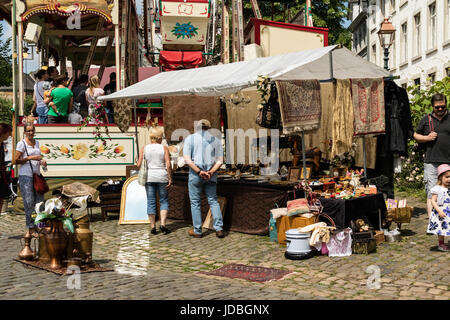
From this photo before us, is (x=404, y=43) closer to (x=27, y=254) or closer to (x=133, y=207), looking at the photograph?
(x=133, y=207)

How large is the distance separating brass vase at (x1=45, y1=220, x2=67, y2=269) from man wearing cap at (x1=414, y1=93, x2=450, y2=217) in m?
5.41

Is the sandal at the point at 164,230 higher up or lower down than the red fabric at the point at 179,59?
lower down

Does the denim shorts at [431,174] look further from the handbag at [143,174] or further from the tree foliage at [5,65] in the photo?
the tree foliage at [5,65]

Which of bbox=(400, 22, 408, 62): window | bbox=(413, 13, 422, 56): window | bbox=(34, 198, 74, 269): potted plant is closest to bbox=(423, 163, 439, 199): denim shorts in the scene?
bbox=(34, 198, 74, 269): potted plant

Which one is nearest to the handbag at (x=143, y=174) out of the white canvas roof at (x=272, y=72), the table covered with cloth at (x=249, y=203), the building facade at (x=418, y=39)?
the table covered with cloth at (x=249, y=203)

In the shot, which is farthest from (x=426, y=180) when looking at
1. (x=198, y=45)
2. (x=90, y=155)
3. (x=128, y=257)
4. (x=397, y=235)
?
(x=198, y=45)

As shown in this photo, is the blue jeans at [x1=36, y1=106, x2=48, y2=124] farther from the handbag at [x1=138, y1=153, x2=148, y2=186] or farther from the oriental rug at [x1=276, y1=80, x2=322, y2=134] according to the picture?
the oriental rug at [x1=276, y1=80, x2=322, y2=134]

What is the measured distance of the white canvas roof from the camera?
891cm

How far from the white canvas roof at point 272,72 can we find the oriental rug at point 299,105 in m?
0.25

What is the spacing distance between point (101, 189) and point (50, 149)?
7.32 feet

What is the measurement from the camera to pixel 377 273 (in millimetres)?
6609

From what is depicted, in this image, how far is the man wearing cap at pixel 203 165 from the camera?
9.16 metres

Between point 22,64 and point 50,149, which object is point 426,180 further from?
point 22,64

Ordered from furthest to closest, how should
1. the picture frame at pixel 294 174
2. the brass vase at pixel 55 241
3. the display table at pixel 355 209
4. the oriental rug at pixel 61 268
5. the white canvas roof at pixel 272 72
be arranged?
the picture frame at pixel 294 174
the white canvas roof at pixel 272 72
the display table at pixel 355 209
the brass vase at pixel 55 241
the oriental rug at pixel 61 268
